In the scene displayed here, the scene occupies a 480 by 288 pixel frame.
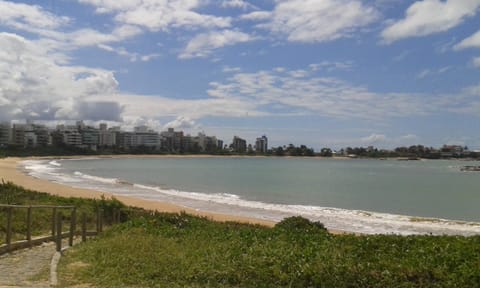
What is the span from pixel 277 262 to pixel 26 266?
4.33 metres

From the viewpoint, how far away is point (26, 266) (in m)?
8.48

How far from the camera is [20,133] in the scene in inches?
6024

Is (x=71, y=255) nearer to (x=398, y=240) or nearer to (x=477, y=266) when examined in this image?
(x=398, y=240)

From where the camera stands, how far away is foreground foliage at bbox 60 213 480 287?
6.93 m

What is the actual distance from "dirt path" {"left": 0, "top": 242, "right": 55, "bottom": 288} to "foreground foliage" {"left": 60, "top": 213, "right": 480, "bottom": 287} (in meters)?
0.36

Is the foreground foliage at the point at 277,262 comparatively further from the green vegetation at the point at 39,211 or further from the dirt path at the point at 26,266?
the green vegetation at the point at 39,211

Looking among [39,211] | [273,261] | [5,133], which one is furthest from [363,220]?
[5,133]

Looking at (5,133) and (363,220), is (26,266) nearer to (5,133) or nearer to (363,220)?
(363,220)

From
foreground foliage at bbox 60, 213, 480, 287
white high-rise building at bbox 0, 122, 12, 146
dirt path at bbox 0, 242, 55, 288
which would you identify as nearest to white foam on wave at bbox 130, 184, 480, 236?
foreground foliage at bbox 60, 213, 480, 287

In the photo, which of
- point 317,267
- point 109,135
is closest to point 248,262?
point 317,267

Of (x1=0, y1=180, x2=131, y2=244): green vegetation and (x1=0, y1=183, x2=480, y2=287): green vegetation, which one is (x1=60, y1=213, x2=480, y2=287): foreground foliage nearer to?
(x1=0, y1=183, x2=480, y2=287): green vegetation

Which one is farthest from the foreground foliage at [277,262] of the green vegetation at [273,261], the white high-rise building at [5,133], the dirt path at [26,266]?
the white high-rise building at [5,133]

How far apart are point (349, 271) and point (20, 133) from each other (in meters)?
162

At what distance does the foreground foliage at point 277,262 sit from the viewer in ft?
22.7
